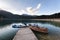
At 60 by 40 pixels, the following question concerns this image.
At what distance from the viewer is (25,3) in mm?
10727

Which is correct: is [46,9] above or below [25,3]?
below

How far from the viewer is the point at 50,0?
33.4 ft

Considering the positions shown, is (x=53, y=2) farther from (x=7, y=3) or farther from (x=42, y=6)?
(x=7, y=3)

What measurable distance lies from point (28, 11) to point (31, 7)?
60 cm

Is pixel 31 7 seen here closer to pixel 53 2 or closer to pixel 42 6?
pixel 42 6

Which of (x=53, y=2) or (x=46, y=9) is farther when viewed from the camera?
(x=46, y=9)

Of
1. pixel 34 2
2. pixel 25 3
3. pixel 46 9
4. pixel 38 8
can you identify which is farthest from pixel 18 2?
pixel 46 9

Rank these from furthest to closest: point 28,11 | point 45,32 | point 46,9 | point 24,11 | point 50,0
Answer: point 24,11
point 28,11
point 46,9
point 50,0
point 45,32

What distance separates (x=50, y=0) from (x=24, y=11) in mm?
3759

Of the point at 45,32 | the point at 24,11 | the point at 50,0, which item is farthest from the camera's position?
the point at 24,11

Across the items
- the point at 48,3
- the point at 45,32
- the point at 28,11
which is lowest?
the point at 45,32

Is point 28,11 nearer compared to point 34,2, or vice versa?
point 34,2

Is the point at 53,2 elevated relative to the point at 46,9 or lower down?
elevated

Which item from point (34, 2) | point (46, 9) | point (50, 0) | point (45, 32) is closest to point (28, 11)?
point (34, 2)
